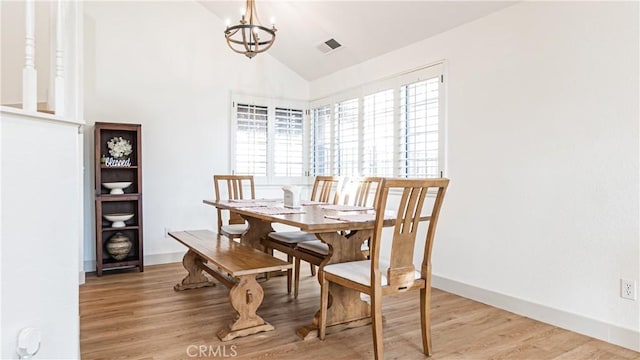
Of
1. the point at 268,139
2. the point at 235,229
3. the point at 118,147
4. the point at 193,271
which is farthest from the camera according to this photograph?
the point at 268,139

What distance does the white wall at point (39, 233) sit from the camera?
1.54 metres

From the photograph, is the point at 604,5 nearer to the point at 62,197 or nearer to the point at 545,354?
the point at 545,354

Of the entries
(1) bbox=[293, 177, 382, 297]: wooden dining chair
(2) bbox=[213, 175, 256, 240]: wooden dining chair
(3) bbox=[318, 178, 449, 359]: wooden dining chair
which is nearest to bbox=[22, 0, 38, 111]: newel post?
(3) bbox=[318, 178, 449, 359]: wooden dining chair

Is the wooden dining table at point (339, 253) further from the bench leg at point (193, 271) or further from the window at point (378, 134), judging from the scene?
the window at point (378, 134)

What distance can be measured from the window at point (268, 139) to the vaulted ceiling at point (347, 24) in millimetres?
594

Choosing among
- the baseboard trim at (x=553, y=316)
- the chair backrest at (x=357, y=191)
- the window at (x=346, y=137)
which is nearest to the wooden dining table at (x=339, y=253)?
the chair backrest at (x=357, y=191)

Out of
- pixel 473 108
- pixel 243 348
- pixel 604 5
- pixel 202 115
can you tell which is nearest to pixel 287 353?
pixel 243 348

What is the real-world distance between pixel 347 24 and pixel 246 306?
9.88 feet

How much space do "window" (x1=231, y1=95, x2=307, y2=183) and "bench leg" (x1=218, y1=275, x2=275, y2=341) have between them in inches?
105

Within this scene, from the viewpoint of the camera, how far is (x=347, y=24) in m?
4.19

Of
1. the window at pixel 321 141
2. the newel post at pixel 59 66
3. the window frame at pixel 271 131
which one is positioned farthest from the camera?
the window at pixel 321 141

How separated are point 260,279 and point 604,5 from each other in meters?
3.54

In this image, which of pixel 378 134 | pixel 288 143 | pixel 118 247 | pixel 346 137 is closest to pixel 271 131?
pixel 288 143

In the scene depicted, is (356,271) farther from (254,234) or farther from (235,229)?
(235,229)
